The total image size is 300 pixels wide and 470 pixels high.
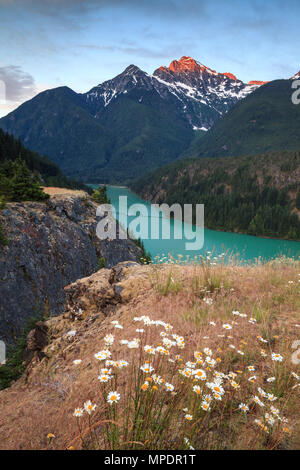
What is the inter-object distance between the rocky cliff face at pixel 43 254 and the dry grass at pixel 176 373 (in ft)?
53.1

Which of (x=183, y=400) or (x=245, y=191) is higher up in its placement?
(x=245, y=191)

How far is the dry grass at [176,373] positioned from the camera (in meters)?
2.18

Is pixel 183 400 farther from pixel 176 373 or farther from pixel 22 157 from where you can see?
pixel 22 157

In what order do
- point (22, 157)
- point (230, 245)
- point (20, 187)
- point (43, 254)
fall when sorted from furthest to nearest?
point (230, 245) → point (22, 157) → point (20, 187) → point (43, 254)

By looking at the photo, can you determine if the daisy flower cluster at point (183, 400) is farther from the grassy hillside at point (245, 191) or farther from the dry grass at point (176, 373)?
the grassy hillside at point (245, 191)

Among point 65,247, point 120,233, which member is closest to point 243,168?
point 120,233

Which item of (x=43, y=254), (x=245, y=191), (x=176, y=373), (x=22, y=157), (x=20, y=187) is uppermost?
(x=22, y=157)

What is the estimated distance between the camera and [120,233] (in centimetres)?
4025

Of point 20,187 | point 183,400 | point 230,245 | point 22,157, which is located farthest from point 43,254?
point 230,245

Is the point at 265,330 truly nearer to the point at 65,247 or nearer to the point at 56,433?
the point at 56,433

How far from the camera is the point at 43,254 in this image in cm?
2600

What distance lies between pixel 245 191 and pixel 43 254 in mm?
115845
